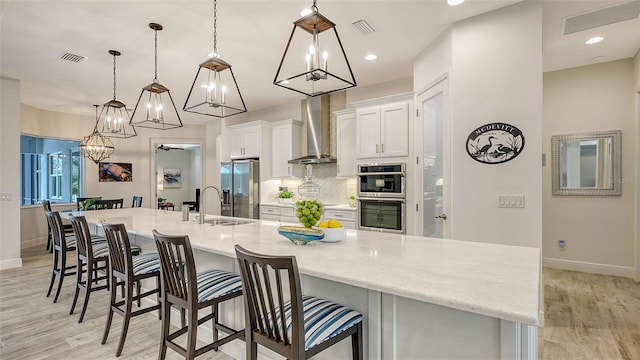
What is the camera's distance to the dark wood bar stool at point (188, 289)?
1.78 m

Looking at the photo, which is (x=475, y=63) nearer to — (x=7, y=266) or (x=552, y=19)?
(x=552, y=19)

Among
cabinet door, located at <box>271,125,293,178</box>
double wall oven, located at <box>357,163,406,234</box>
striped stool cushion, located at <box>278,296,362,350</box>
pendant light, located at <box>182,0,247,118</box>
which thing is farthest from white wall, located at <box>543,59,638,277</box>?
striped stool cushion, located at <box>278,296,362,350</box>

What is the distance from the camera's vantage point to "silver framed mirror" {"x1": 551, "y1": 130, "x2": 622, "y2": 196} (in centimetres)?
424

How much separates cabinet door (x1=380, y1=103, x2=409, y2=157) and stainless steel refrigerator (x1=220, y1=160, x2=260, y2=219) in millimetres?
2636

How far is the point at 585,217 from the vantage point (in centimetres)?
445

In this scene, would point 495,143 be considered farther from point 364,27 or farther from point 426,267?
point 426,267

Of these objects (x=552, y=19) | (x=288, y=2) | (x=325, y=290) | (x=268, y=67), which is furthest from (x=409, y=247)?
(x=268, y=67)

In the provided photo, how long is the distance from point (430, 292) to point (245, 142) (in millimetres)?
5557

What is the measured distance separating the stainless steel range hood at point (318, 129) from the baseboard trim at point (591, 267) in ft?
12.2

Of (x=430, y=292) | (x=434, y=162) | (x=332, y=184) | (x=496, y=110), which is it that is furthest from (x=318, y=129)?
(x=430, y=292)

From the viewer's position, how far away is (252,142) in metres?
6.10

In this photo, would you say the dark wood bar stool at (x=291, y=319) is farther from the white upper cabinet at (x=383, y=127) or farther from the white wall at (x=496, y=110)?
the white upper cabinet at (x=383, y=127)

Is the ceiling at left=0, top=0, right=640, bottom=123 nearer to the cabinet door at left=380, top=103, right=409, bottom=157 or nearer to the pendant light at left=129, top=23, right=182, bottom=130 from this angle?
the pendant light at left=129, top=23, right=182, bottom=130

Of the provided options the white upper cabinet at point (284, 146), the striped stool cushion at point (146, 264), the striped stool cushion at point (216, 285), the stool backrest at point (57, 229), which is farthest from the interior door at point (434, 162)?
the stool backrest at point (57, 229)
